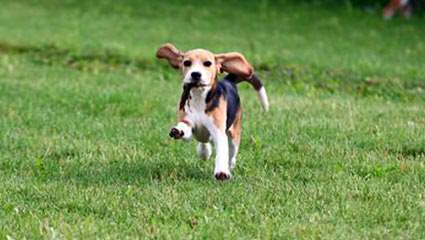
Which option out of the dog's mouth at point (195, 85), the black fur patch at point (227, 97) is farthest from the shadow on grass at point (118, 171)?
the dog's mouth at point (195, 85)

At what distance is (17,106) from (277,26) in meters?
11.3

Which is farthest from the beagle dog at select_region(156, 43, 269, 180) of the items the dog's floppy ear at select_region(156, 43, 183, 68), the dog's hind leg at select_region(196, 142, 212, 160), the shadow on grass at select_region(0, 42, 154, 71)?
the shadow on grass at select_region(0, 42, 154, 71)

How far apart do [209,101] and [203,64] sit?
9.8 inches

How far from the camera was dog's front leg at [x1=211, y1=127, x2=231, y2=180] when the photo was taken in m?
6.86

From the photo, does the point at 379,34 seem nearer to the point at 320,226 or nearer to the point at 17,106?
the point at 17,106

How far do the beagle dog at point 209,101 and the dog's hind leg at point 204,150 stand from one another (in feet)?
0.59

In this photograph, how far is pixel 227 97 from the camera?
712cm

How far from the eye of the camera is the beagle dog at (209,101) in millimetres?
6824

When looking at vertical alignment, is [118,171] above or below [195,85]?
below

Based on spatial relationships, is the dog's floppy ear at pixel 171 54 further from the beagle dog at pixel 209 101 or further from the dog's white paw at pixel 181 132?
the dog's white paw at pixel 181 132

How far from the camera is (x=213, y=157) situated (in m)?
7.85

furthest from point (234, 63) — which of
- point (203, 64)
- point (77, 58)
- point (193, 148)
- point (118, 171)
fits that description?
point (77, 58)

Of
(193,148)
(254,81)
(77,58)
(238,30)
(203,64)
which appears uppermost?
(203,64)

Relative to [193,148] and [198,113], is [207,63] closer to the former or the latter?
[198,113]
